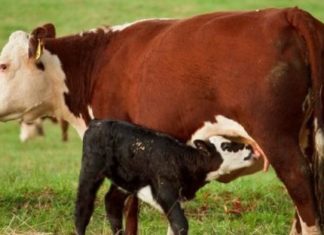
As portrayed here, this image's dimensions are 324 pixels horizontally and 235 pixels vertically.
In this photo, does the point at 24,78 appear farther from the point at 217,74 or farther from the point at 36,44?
the point at 217,74

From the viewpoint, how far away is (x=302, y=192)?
6.82m

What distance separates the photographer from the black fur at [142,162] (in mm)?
6953

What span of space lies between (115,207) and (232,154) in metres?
1.08

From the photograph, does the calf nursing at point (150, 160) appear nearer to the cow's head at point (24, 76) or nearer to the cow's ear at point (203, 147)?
the cow's ear at point (203, 147)

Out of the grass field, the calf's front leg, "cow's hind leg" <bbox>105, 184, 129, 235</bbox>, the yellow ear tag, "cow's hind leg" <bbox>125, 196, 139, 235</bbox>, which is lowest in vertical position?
the grass field

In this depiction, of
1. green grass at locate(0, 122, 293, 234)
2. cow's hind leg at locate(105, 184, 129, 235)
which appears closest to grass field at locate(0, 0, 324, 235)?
green grass at locate(0, 122, 293, 234)

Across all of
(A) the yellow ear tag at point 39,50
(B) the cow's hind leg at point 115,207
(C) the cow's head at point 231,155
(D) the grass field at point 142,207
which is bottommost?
(D) the grass field at point 142,207

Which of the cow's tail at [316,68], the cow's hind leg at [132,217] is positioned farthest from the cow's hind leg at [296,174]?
the cow's hind leg at [132,217]

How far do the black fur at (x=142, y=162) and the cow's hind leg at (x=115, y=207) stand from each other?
394 mm

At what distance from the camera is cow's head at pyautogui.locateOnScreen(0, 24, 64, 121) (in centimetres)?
833

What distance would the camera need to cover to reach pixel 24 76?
832cm

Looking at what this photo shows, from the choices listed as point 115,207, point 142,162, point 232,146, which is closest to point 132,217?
point 115,207

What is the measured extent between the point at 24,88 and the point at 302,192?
8.79 feet

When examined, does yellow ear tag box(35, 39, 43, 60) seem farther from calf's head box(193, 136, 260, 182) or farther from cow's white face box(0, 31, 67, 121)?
calf's head box(193, 136, 260, 182)
